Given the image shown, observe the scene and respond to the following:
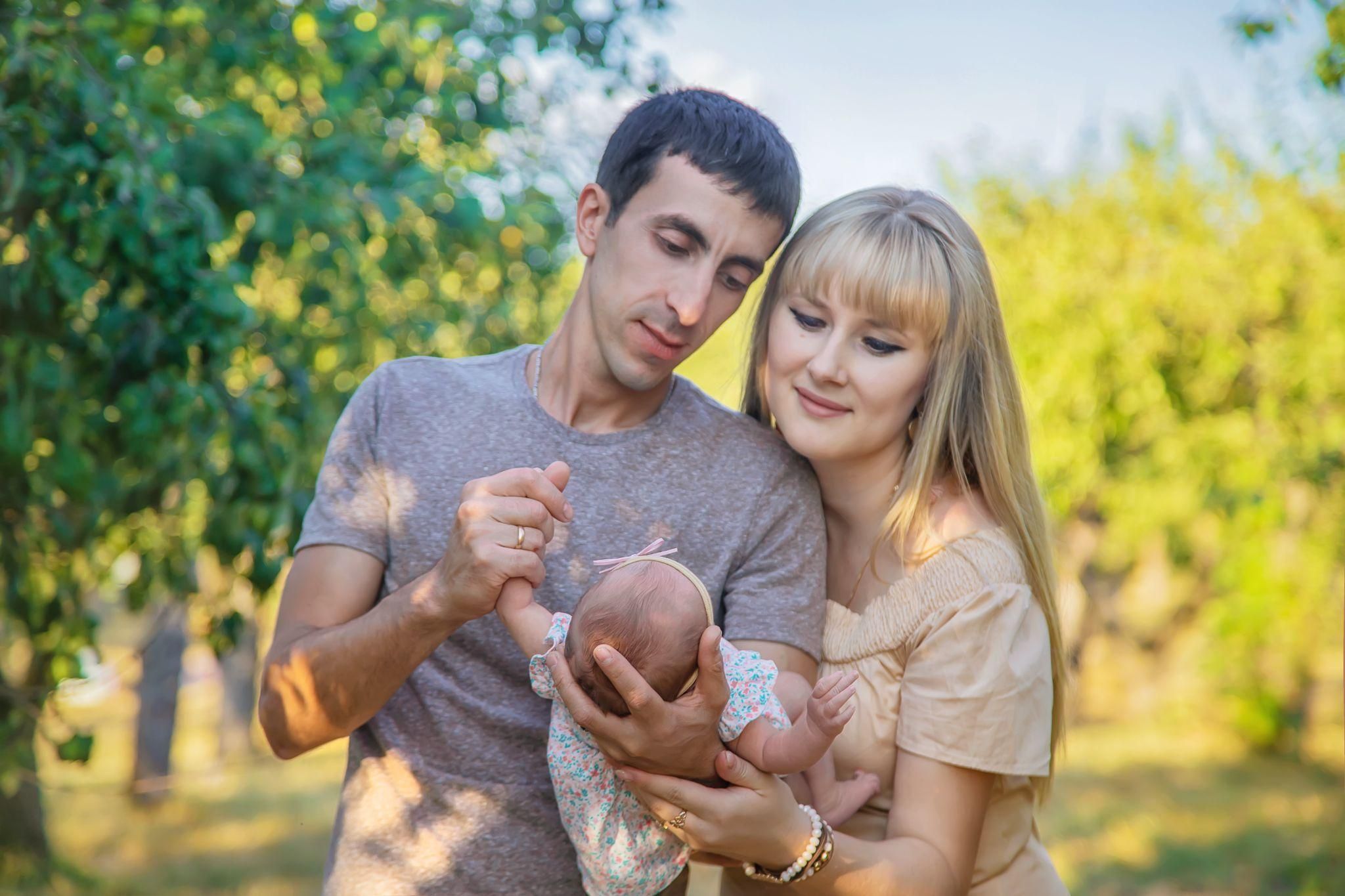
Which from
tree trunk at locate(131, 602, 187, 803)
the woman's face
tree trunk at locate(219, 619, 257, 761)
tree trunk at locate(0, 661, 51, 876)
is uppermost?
the woman's face

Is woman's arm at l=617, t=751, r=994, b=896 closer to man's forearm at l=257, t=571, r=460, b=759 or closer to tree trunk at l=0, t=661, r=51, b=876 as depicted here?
man's forearm at l=257, t=571, r=460, b=759

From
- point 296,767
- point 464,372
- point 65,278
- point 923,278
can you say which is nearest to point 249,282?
point 65,278

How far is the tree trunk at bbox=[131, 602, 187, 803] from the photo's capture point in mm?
8641

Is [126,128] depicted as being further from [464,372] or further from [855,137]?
[855,137]

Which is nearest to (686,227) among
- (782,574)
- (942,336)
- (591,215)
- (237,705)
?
(591,215)

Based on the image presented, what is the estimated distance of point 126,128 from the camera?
2590mm

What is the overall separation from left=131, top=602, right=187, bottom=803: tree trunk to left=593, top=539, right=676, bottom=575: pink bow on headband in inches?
287

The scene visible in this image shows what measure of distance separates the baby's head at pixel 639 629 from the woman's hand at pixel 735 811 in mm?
151

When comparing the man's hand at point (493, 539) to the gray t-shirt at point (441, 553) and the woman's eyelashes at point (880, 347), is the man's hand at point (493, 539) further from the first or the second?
the woman's eyelashes at point (880, 347)

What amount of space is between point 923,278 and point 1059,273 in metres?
8.97

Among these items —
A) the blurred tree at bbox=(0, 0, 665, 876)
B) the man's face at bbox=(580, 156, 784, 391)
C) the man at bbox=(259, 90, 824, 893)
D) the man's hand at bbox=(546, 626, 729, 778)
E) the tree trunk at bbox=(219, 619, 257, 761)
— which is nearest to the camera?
the man's hand at bbox=(546, 626, 729, 778)

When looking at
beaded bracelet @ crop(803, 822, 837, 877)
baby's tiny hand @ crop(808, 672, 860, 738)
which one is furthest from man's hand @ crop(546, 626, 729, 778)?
beaded bracelet @ crop(803, 822, 837, 877)

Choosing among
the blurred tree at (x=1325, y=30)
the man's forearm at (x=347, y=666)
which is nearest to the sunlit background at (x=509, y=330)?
the blurred tree at (x=1325, y=30)

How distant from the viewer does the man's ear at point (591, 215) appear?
2420 millimetres
